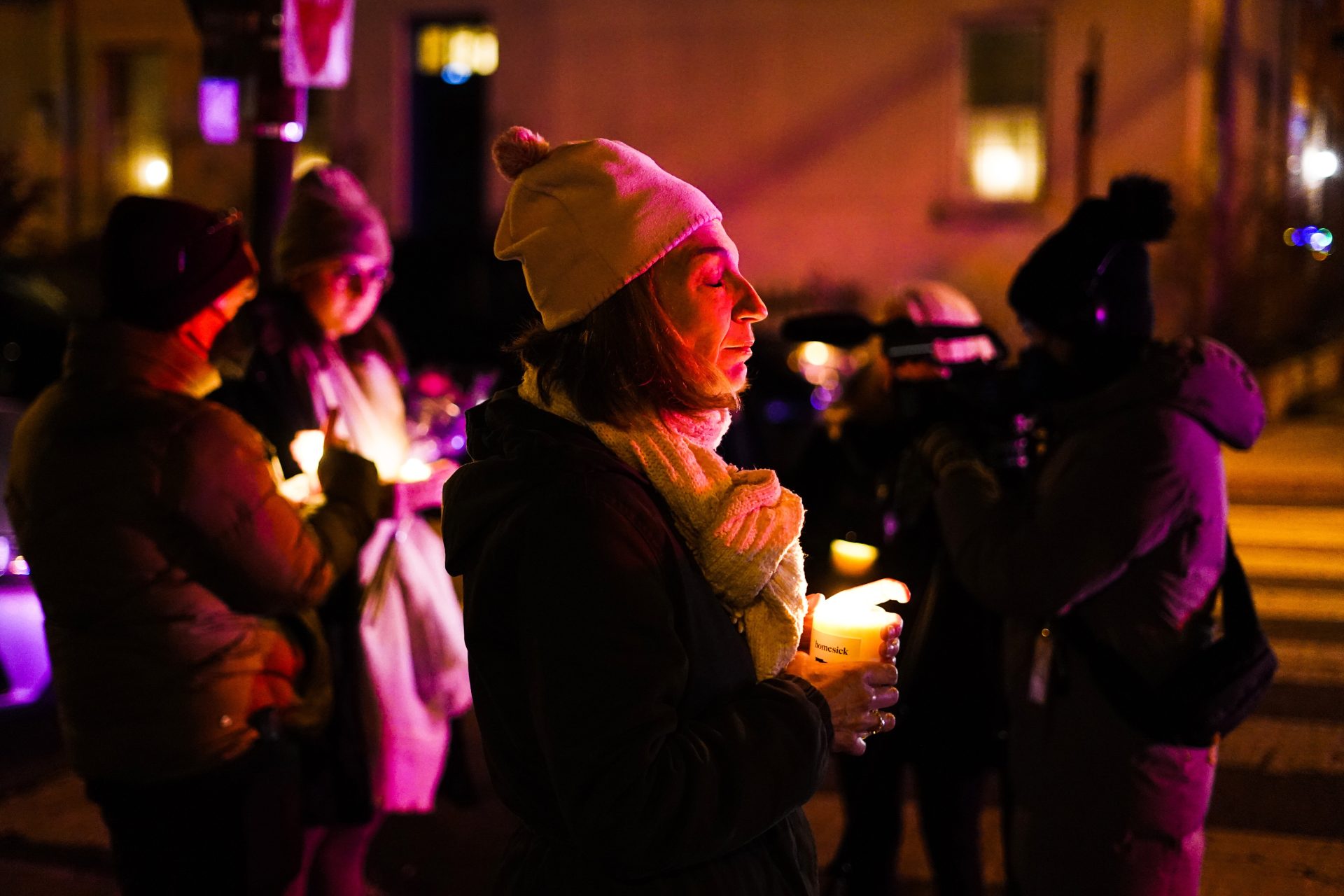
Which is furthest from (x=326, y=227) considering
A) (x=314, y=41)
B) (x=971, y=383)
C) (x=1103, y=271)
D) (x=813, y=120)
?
(x=813, y=120)

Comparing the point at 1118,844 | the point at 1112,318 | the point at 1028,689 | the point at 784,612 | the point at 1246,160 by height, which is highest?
the point at 1246,160

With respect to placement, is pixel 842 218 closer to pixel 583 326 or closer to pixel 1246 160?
pixel 1246 160

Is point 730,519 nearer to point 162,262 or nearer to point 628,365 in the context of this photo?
point 628,365

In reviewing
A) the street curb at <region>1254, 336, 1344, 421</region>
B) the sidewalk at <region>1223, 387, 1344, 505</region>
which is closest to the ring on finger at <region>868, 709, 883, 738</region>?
the sidewalk at <region>1223, 387, 1344, 505</region>

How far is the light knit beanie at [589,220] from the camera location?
1849mm

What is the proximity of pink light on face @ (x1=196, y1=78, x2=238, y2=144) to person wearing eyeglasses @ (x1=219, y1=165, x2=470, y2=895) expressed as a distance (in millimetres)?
1239

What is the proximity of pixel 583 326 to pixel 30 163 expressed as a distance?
18080 millimetres

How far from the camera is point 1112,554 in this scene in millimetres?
2809

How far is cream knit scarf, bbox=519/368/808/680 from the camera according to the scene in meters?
1.82

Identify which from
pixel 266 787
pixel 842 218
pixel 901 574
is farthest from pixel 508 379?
pixel 842 218

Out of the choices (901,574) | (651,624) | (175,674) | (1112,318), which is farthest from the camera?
(901,574)

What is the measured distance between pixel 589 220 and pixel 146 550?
4.53ft

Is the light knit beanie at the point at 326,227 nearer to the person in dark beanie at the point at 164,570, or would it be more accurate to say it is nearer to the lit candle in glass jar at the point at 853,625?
the person in dark beanie at the point at 164,570

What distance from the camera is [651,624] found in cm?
169
